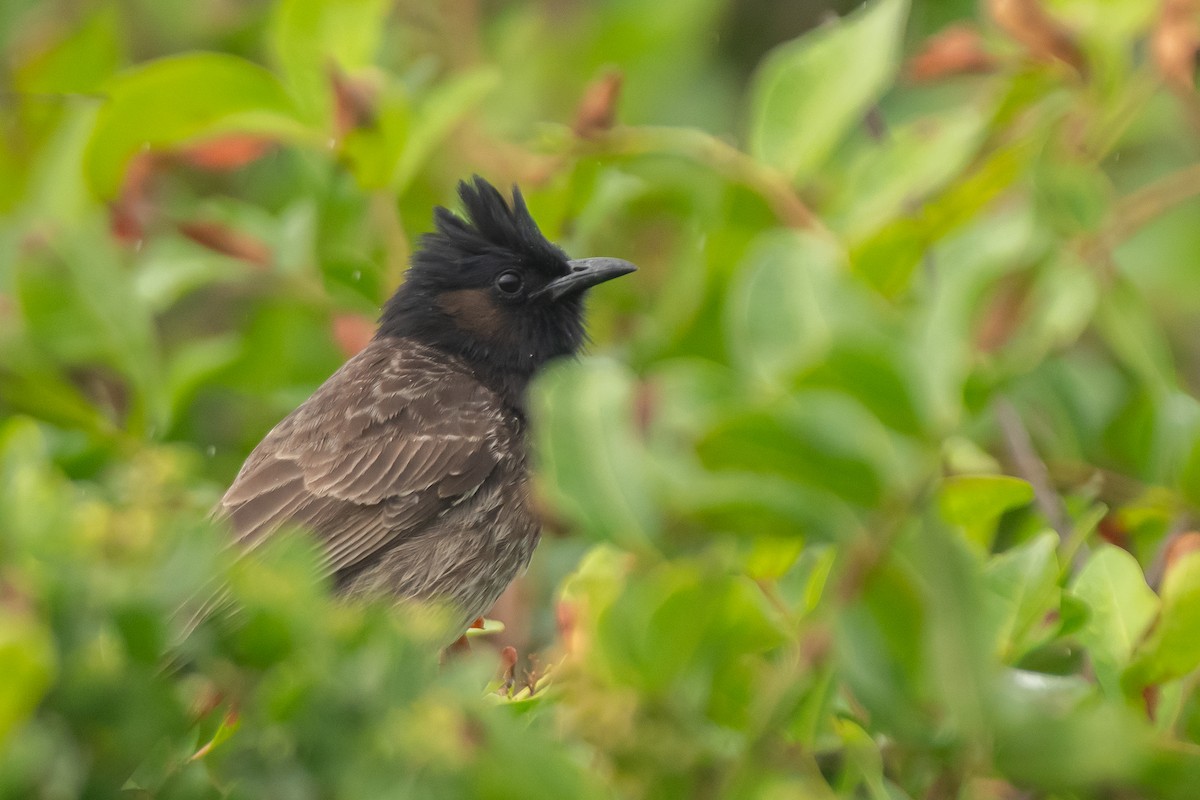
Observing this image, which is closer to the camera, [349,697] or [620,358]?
[349,697]

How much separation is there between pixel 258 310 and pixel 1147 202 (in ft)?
6.18

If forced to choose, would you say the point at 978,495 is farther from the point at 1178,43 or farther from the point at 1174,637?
the point at 1178,43

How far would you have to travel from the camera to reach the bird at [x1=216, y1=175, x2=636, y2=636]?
4.33m

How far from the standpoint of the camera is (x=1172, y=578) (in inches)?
80.2

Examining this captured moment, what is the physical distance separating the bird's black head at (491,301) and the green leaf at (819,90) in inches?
56.9

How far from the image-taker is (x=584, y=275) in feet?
14.4

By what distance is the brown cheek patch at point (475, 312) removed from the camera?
4805mm

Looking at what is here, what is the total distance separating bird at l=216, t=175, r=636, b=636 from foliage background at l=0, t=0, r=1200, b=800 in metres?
0.20

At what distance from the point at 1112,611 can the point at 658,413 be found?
0.69 metres

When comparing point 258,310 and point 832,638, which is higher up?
point 832,638

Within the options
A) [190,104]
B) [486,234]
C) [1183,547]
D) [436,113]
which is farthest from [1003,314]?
[486,234]

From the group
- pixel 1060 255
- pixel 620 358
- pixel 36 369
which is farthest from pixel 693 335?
pixel 36 369

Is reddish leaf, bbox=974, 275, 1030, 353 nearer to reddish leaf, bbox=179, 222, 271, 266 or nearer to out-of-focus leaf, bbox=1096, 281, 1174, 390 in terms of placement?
out-of-focus leaf, bbox=1096, 281, 1174, 390

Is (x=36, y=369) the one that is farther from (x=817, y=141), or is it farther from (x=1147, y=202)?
(x=1147, y=202)
